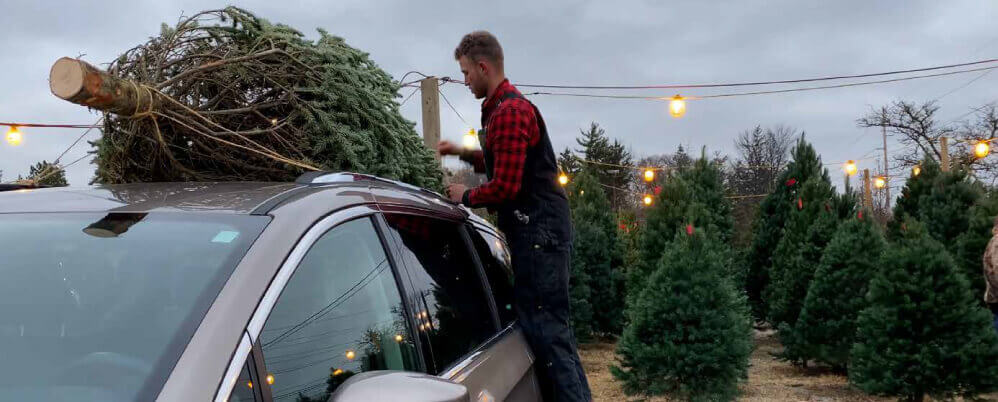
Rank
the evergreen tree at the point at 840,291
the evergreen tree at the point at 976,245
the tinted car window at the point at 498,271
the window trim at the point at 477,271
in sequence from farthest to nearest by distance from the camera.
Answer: the evergreen tree at the point at 976,245, the evergreen tree at the point at 840,291, the tinted car window at the point at 498,271, the window trim at the point at 477,271

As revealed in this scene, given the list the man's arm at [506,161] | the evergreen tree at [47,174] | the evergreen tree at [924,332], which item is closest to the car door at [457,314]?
the man's arm at [506,161]

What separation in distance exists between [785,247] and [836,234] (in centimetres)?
217

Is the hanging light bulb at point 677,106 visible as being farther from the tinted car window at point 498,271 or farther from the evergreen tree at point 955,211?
the tinted car window at point 498,271

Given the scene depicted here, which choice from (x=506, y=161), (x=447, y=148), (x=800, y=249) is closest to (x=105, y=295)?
(x=506, y=161)

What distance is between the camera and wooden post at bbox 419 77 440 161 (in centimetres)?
1114

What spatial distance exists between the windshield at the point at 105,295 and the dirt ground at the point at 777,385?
6.20 m

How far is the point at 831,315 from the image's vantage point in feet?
28.5

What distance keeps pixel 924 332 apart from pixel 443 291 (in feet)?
19.7

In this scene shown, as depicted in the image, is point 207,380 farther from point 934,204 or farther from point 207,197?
point 934,204

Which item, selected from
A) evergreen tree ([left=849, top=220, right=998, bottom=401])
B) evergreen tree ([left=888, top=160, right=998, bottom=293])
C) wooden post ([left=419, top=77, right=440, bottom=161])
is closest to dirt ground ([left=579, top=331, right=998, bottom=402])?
evergreen tree ([left=849, top=220, right=998, bottom=401])

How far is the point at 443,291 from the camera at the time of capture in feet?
7.88

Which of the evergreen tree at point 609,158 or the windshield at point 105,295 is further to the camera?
the evergreen tree at point 609,158

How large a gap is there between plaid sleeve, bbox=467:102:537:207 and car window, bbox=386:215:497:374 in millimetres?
295

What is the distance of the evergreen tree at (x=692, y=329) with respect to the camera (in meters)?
6.64
